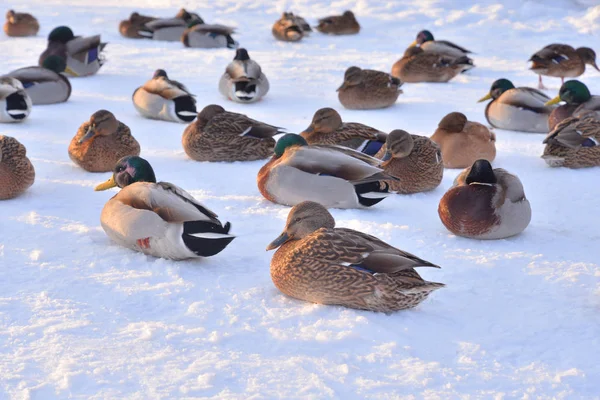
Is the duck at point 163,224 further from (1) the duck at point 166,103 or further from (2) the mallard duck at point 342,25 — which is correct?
(2) the mallard duck at point 342,25

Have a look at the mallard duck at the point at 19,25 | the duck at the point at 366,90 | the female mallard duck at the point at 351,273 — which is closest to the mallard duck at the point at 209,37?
the mallard duck at the point at 19,25

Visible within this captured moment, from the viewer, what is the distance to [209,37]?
13398 mm

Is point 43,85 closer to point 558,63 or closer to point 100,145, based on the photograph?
point 100,145

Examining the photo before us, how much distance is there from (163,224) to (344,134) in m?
2.62

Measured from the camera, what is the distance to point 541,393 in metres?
3.31

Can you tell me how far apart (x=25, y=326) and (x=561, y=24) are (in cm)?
1230

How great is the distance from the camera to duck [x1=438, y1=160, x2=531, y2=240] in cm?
518

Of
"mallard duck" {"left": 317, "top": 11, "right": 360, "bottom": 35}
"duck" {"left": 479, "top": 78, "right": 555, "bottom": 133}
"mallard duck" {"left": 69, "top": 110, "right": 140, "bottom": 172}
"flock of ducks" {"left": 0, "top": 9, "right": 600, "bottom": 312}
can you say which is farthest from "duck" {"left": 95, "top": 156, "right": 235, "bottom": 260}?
"mallard duck" {"left": 317, "top": 11, "right": 360, "bottom": 35}

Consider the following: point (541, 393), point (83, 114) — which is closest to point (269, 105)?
point (83, 114)

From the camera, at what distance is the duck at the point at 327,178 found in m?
5.65

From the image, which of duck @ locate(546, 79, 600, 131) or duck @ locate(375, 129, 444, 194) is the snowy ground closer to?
duck @ locate(375, 129, 444, 194)

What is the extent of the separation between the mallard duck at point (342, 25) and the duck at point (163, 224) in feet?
34.0

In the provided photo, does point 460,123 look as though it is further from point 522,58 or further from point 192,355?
point 522,58

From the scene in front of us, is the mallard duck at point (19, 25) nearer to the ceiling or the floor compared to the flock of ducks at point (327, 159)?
nearer to the floor
